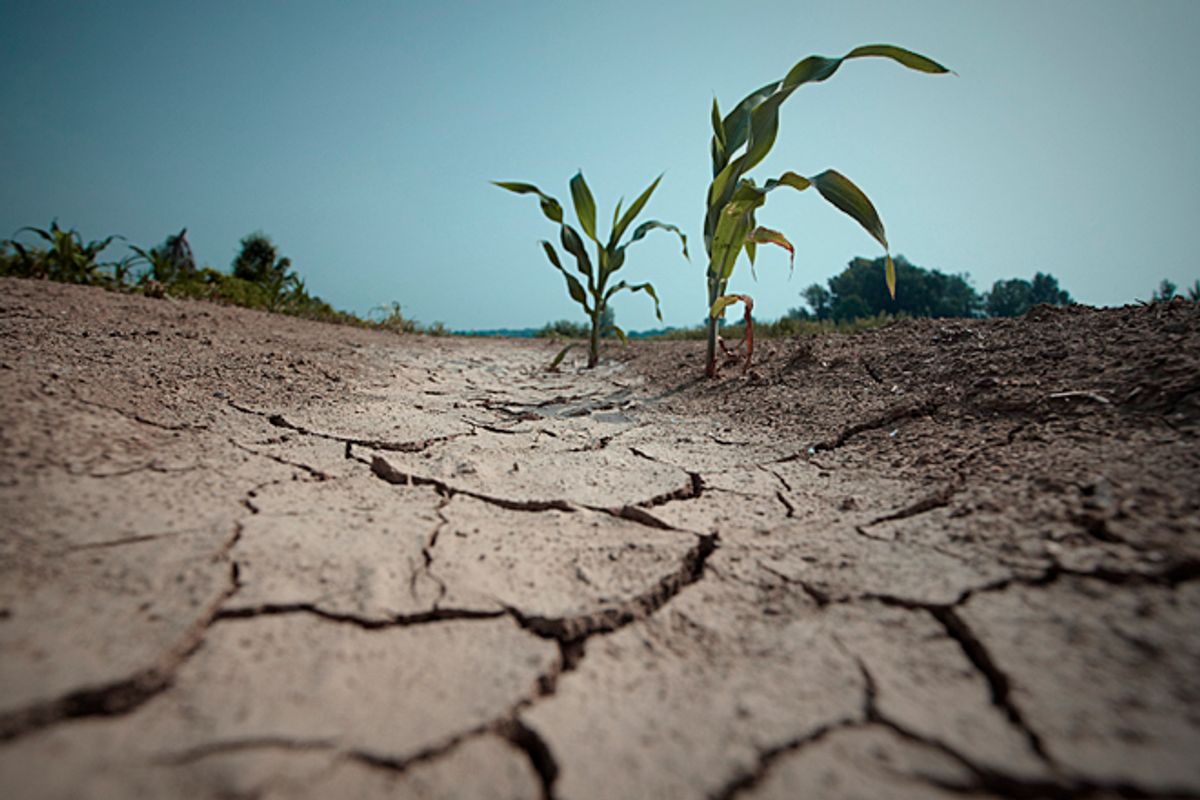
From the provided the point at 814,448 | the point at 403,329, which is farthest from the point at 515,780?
the point at 403,329

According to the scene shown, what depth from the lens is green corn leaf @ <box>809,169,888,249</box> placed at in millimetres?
2096

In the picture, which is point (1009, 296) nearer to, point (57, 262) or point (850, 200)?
point (850, 200)

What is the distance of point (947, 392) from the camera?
6.16ft

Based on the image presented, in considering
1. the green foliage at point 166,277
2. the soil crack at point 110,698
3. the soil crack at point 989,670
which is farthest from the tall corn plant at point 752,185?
the green foliage at point 166,277

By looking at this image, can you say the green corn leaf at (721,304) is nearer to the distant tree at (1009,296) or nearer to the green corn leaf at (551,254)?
the green corn leaf at (551,254)

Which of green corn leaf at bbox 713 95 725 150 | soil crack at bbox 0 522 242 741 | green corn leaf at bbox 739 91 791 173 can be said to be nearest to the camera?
soil crack at bbox 0 522 242 741

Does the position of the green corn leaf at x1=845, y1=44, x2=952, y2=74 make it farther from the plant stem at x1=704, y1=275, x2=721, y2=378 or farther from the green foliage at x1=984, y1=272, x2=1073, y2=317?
the green foliage at x1=984, y1=272, x2=1073, y2=317

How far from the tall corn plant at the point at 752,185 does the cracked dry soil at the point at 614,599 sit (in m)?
0.95

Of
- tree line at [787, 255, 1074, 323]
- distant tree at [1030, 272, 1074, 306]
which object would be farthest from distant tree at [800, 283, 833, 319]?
distant tree at [1030, 272, 1074, 306]

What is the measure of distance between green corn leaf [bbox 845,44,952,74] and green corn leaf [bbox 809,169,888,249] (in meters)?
0.44

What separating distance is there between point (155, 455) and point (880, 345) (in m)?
3.03

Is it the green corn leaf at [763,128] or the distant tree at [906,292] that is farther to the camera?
the distant tree at [906,292]

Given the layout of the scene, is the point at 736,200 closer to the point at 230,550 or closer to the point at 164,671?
the point at 230,550

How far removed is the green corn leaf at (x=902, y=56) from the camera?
194cm
